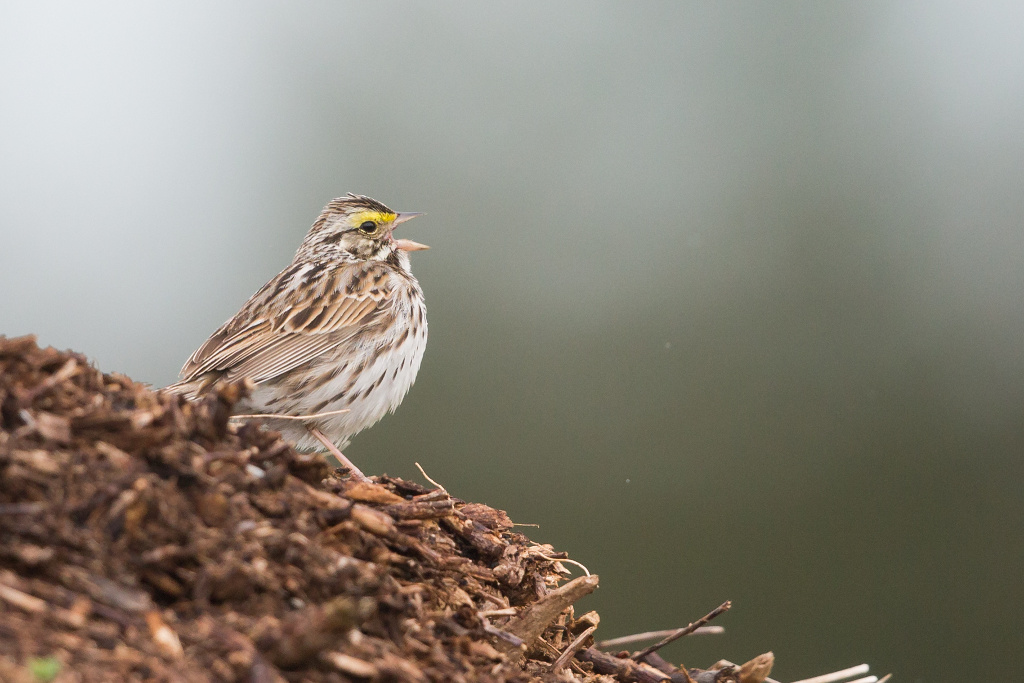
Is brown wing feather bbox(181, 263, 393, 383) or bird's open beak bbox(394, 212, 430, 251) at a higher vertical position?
A: bird's open beak bbox(394, 212, 430, 251)

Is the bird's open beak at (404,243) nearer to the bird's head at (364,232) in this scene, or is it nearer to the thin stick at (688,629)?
the bird's head at (364,232)

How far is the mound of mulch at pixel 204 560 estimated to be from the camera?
7.91ft

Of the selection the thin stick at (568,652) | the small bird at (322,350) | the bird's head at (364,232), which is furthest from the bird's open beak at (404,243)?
the thin stick at (568,652)

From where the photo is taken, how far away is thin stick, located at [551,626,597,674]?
396cm

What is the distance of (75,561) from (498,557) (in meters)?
1.93

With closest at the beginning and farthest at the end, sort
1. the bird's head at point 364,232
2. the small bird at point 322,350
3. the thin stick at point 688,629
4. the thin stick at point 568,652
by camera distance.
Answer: the thin stick at point 568,652, the thin stick at point 688,629, the small bird at point 322,350, the bird's head at point 364,232

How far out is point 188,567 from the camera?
2668 millimetres

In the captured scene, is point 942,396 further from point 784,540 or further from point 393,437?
point 393,437

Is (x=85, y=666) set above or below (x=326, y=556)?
below

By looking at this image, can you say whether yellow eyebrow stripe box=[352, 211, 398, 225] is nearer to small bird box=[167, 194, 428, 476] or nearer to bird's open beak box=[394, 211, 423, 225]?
bird's open beak box=[394, 211, 423, 225]

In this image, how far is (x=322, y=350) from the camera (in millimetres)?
5535

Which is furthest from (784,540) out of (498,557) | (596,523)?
(498,557)

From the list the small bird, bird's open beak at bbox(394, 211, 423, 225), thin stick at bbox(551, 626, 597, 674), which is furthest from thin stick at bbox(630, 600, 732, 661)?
bird's open beak at bbox(394, 211, 423, 225)

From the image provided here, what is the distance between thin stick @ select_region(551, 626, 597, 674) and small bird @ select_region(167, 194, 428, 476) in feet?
4.84
